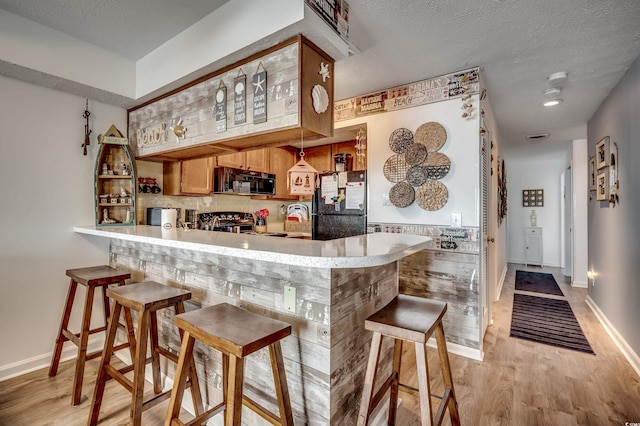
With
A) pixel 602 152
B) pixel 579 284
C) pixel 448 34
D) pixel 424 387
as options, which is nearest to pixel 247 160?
pixel 448 34

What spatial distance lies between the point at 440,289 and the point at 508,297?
2.41 m

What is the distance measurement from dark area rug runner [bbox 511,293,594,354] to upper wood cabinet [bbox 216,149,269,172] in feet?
11.2

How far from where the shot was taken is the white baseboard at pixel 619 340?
2.33 metres

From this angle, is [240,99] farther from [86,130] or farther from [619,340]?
[619,340]

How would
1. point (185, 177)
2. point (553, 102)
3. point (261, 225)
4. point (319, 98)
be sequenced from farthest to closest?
point (261, 225) < point (553, 102) < point (185, 177) < point (319, 98)

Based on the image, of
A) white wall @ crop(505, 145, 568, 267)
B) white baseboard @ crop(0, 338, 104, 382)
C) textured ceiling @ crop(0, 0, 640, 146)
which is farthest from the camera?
white wall @ crop(505, 145, 568, 267)

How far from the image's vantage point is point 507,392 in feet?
6.77

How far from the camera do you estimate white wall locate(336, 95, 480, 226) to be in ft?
8.25

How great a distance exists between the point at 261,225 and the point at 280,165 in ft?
2.98

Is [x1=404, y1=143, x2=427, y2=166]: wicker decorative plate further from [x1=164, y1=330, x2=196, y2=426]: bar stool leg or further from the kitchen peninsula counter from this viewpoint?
[x1=164, y1=330, x2=196, y2=426]: bar stool leg

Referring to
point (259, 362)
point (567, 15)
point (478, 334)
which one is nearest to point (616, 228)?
point (478, 334)

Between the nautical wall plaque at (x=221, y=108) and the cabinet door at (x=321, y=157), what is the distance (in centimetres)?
242

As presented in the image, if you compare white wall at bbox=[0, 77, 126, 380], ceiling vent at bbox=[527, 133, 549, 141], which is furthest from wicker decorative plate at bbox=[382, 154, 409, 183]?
ceiling vent at bbox=[527, 133, 549, 141]

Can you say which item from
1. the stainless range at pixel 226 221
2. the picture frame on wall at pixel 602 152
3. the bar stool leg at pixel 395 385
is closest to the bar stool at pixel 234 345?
the bar stool leg at pixel 395 385
